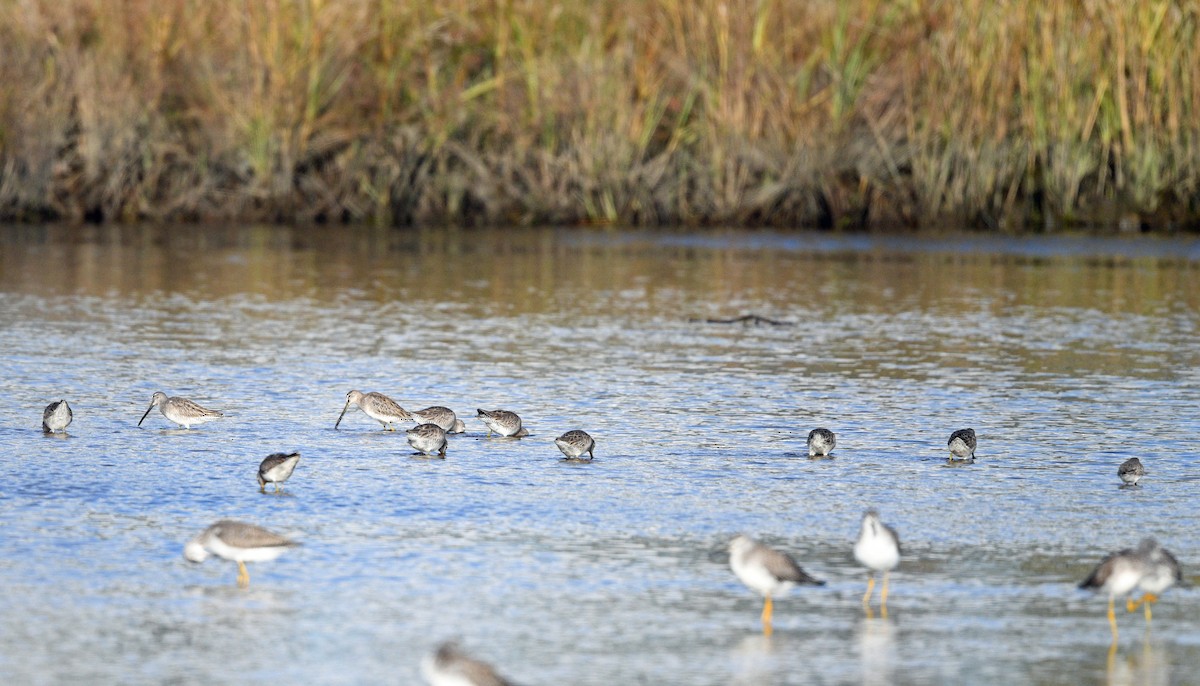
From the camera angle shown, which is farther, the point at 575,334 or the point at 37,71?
the point at 37,71

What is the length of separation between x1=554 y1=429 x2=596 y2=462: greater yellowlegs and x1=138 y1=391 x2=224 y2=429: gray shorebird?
2.19 metres

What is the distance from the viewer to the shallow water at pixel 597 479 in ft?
21.7

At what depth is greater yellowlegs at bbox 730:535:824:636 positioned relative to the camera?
6.75 metres

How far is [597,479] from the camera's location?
9.52 metres

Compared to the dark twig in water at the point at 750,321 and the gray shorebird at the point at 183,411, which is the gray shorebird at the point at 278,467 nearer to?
the gray shorebird at the point at 183,411

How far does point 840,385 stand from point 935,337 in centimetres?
304

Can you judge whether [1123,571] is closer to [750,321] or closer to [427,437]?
[427,437]

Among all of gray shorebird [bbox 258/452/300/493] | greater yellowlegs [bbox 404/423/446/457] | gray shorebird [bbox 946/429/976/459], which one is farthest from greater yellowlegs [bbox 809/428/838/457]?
gray shorebird [bbox 258/452/300/493]

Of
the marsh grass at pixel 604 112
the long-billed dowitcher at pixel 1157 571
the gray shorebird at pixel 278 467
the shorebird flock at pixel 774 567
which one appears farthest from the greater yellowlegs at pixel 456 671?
the marsh grass at pixel 604 112

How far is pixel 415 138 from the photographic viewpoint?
88.9 feet

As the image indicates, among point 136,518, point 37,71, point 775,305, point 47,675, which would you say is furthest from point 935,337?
point 37,71

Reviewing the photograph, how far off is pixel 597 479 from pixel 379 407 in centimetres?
180

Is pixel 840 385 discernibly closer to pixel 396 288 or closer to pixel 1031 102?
pixel 396 288

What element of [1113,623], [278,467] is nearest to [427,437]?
[278,467]
